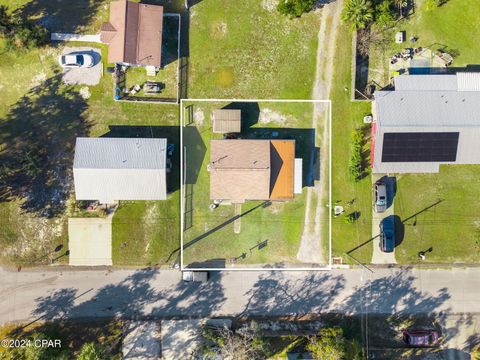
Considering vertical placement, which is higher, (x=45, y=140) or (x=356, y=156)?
(x=45, y=140)

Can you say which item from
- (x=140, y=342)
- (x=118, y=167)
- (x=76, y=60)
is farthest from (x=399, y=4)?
(x=140, y=342)

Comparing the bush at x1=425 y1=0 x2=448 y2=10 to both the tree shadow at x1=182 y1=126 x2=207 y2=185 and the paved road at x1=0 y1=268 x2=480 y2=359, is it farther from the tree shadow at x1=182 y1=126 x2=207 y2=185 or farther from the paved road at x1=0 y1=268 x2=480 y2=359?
the paved road at x1=0 y1=268 x2=480 y2=359

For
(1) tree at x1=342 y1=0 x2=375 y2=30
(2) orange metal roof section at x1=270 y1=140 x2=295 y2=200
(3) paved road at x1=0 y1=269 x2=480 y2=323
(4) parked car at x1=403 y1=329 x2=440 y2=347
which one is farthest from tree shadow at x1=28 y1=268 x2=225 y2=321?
(1) tree at x1=342 y1=0 x2=375 y2=30

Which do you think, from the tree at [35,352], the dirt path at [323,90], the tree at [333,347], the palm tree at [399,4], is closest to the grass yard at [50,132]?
the tree at [35,352]

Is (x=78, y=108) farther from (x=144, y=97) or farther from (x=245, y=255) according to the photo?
(x=245, y=255)

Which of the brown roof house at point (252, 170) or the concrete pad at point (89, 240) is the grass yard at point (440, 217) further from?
the concrete pad at point (89, 240)

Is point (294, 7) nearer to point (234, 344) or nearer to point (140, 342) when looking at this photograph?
point (234, 344)
